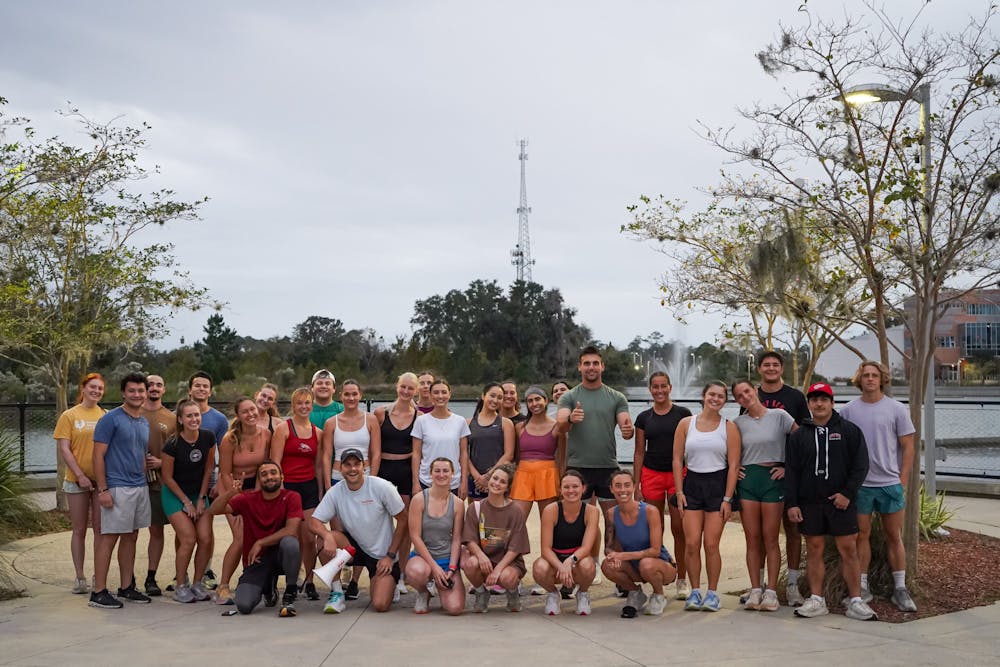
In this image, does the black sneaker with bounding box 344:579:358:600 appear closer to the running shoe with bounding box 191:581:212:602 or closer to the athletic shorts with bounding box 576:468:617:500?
the running shoe with bounding box 191:581:212:602

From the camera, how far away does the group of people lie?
638 cm

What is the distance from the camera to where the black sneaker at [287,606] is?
20.4 feet

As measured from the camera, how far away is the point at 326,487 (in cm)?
720

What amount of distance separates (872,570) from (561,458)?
8.12 feet

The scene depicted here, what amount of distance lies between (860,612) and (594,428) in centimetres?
231

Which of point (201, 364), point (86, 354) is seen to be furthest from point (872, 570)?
point (201, 364)

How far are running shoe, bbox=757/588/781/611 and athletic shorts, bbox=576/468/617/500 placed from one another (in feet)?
4.53

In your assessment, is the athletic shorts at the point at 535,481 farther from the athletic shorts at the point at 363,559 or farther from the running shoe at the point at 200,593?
the running shoe at the point at 200,593

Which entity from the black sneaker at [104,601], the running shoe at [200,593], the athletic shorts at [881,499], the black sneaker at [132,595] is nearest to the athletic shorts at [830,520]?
the athletic shorts at [881,499]

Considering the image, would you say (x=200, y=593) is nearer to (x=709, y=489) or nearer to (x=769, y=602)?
(x=709, y=489)

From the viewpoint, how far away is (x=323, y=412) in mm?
7883

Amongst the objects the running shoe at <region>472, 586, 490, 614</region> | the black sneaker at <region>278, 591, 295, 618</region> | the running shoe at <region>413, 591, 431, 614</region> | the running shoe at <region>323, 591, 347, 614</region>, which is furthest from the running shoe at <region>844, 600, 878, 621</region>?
the black sneaker at <region>278, 591, 295, 618</region>

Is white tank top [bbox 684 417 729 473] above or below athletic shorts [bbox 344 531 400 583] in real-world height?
above

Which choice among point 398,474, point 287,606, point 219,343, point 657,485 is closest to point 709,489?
point 657,485
